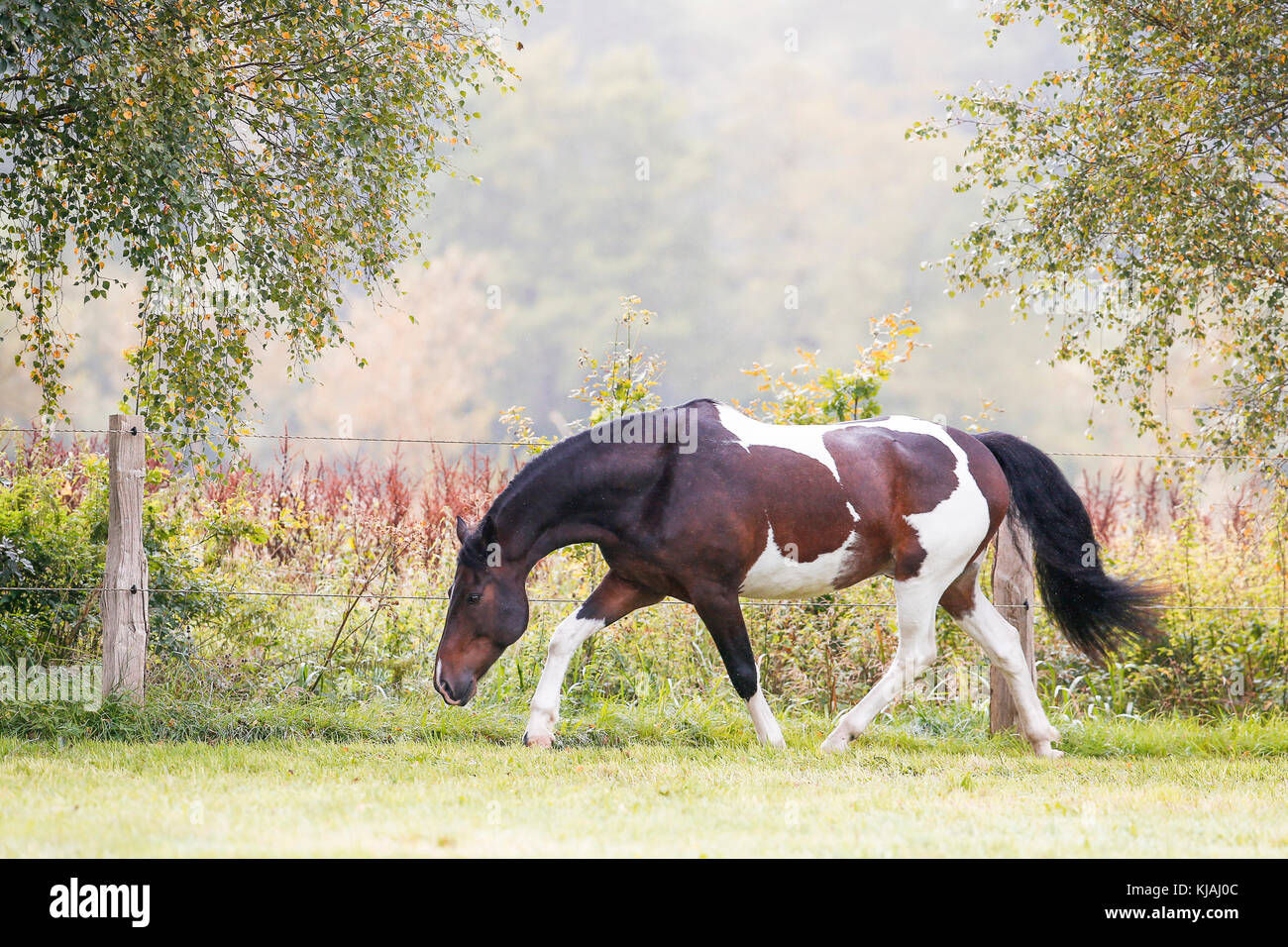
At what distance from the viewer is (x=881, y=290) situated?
39719 millimetres

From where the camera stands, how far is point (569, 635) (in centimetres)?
581

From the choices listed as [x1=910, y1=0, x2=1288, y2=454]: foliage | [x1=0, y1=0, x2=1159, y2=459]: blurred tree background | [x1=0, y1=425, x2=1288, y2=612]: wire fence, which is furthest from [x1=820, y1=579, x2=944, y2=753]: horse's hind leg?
[x1=0, y1=0, x2=1159, y2=459]: blurred tree background

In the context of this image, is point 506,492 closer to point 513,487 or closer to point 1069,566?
point 513,487

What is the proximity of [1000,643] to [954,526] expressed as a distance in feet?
2.42

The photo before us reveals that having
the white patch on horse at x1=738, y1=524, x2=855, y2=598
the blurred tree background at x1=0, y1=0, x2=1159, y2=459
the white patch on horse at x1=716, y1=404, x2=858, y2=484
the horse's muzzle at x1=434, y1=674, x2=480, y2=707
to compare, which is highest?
the blurred tree background at x1=0, y1=0, x2=1159, y2=459

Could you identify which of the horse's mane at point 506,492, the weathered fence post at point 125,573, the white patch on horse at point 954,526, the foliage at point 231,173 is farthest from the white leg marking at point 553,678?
the foliage at point 231,173

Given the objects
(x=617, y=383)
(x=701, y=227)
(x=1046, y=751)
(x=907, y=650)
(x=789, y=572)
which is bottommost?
(x=1046, y=751)

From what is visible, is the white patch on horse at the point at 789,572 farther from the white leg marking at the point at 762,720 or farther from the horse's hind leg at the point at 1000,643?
the horse's hind leg at the point at 1000,643

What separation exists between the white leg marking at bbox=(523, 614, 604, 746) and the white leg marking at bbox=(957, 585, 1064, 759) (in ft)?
6.82

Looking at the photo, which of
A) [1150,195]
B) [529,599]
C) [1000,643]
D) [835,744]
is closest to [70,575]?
[529,599]

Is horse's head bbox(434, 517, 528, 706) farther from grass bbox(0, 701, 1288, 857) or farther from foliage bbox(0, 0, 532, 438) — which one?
foliage bbox(0, 0, 532, 438)

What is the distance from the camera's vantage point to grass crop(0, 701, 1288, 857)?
343 cm

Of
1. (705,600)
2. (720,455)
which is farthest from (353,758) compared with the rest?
(720,455)

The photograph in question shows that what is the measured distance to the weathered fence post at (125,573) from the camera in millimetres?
5918
